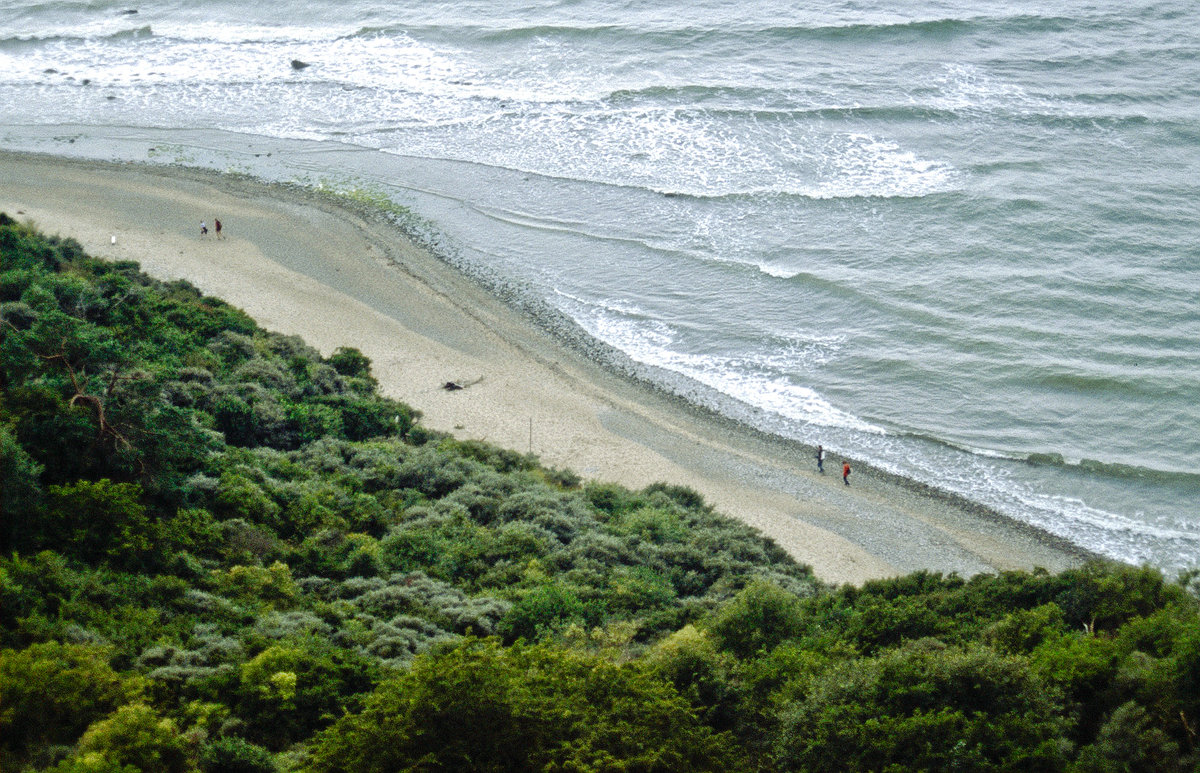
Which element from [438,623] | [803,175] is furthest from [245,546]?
[803,175]

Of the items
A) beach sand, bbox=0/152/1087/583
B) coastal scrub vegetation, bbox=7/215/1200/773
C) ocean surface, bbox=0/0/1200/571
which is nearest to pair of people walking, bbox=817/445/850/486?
beach sand, bbox=0/152/1087/583

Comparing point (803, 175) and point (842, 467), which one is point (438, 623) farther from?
point (803, 175)

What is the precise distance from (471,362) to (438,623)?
617 inches

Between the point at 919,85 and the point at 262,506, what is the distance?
3913 centimetres

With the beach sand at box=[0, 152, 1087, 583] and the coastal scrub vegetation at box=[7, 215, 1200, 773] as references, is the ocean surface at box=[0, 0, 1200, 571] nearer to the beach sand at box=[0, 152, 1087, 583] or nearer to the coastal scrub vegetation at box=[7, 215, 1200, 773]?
the beach sand at box=[0, 152, 1087, 583]

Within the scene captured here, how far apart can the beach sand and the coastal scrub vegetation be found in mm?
3651

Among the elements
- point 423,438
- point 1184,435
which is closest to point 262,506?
point 423,438

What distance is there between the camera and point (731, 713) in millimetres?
13367

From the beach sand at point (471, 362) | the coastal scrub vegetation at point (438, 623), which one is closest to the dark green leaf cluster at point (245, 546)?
the coastal scrub vegetation at point (438, 623)

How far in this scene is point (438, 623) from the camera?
15602mm

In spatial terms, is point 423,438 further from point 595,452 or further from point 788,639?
point 788,639

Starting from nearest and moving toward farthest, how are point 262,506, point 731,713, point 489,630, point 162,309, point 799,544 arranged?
point 731,713 → point 489,630 → point 262,506 → point 799,544 → point 162,309

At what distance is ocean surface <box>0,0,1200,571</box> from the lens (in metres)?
28.9

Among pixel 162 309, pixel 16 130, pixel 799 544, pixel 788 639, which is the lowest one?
pixel 799 544
